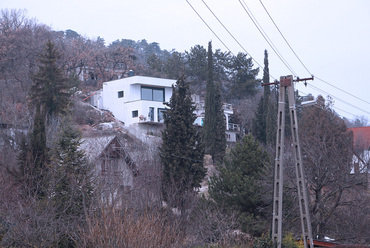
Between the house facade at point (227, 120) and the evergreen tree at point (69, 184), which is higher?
the house facade at point (227, 120)

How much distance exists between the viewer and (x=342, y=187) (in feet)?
80.7

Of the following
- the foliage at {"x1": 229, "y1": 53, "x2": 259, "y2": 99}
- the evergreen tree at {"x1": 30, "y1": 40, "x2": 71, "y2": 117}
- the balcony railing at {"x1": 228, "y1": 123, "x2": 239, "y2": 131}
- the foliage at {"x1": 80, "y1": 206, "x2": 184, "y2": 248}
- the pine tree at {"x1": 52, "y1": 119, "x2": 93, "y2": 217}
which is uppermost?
the foliage at {"x1": 229, "y1": 53, "x2": 259, "y2": 99}

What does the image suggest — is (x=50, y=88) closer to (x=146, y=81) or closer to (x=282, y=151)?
(x=146, y=81)

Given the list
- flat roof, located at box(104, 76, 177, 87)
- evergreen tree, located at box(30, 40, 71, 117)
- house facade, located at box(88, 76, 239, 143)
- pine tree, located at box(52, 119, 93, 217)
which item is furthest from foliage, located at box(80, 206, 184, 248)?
flat roof, located at box(104, 76, 177, 87)

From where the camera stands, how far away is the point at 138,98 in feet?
185

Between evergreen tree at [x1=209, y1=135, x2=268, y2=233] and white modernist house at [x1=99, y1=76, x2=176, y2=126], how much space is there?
26087 mm

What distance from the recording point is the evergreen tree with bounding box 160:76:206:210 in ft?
104

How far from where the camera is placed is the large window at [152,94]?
56619 millimetres

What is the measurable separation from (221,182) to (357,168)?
801 cm

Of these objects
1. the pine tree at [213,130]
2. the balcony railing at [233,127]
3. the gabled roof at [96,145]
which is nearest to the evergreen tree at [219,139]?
the pine tree at [213,130]

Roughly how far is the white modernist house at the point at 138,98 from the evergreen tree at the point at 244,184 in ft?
85.6

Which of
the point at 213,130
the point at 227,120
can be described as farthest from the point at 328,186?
the point at 227,120

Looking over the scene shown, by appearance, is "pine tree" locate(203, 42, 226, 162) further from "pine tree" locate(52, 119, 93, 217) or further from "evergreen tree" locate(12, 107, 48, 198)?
"pine tree" locate(52, 119, 93, 217)

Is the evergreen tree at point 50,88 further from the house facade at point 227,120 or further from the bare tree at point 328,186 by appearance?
the house facade at point 227,120
